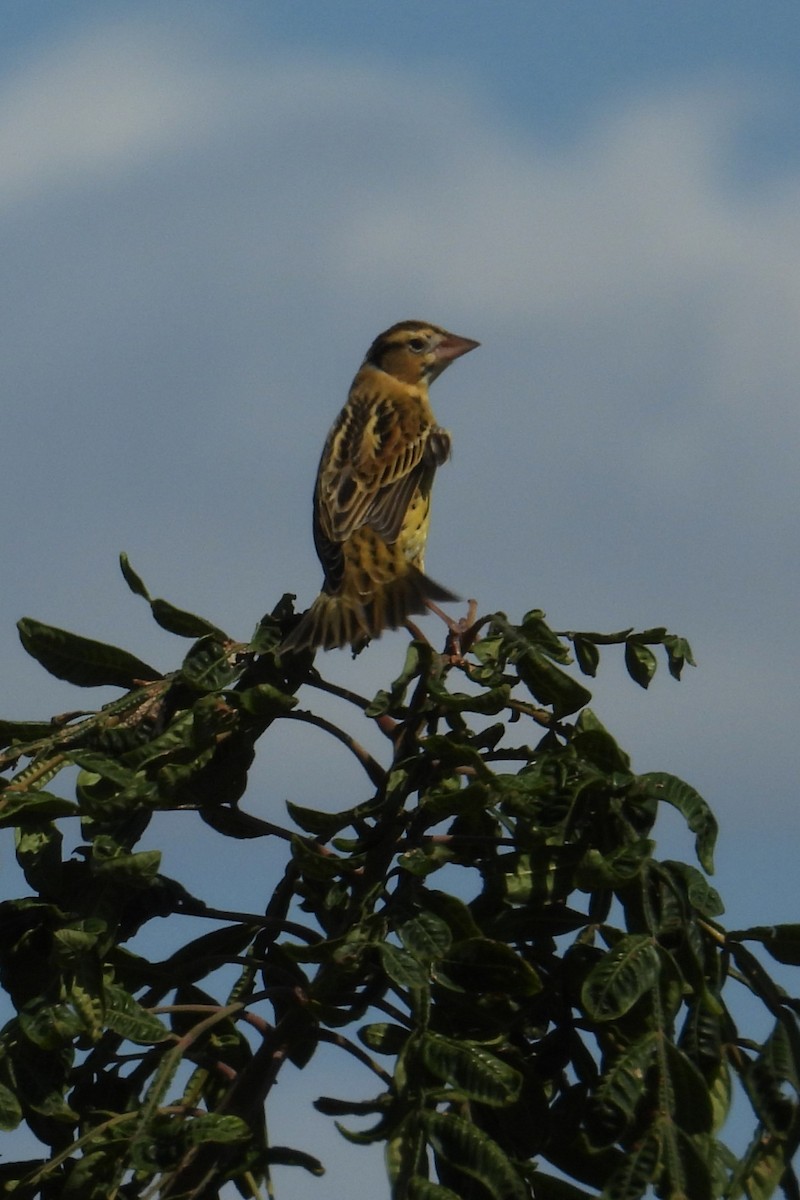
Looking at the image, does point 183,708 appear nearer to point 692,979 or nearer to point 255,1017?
point 255,1017

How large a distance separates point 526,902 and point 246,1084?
0.51 m

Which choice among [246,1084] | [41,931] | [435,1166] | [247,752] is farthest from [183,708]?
[435,1166]

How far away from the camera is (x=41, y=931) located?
311cm

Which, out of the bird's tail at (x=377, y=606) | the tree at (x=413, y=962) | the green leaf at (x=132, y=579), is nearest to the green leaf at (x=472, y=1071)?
the tree at (x=413, y=962)

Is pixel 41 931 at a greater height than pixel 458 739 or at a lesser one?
lesser

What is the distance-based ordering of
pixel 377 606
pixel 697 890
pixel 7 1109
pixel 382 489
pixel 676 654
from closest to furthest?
pixel 697 890
pixel 7 1109
pixel 676 654
pixel 377 606
pixel 382 489

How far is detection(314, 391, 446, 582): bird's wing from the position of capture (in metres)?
6.17

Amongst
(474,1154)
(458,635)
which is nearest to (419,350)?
(458,635)

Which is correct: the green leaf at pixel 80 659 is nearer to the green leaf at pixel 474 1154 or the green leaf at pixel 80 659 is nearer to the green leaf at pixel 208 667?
the green leaf at pixel 208 667

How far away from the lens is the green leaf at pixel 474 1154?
2525mm

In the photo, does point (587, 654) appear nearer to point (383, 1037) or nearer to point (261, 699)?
point (261, 699)

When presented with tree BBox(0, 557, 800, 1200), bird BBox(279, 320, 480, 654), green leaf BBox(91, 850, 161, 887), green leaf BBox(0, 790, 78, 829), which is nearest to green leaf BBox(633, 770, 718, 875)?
tree BBox(0, 557, 800, 1200)

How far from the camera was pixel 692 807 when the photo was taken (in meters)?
2.79

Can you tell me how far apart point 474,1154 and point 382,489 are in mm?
4061
